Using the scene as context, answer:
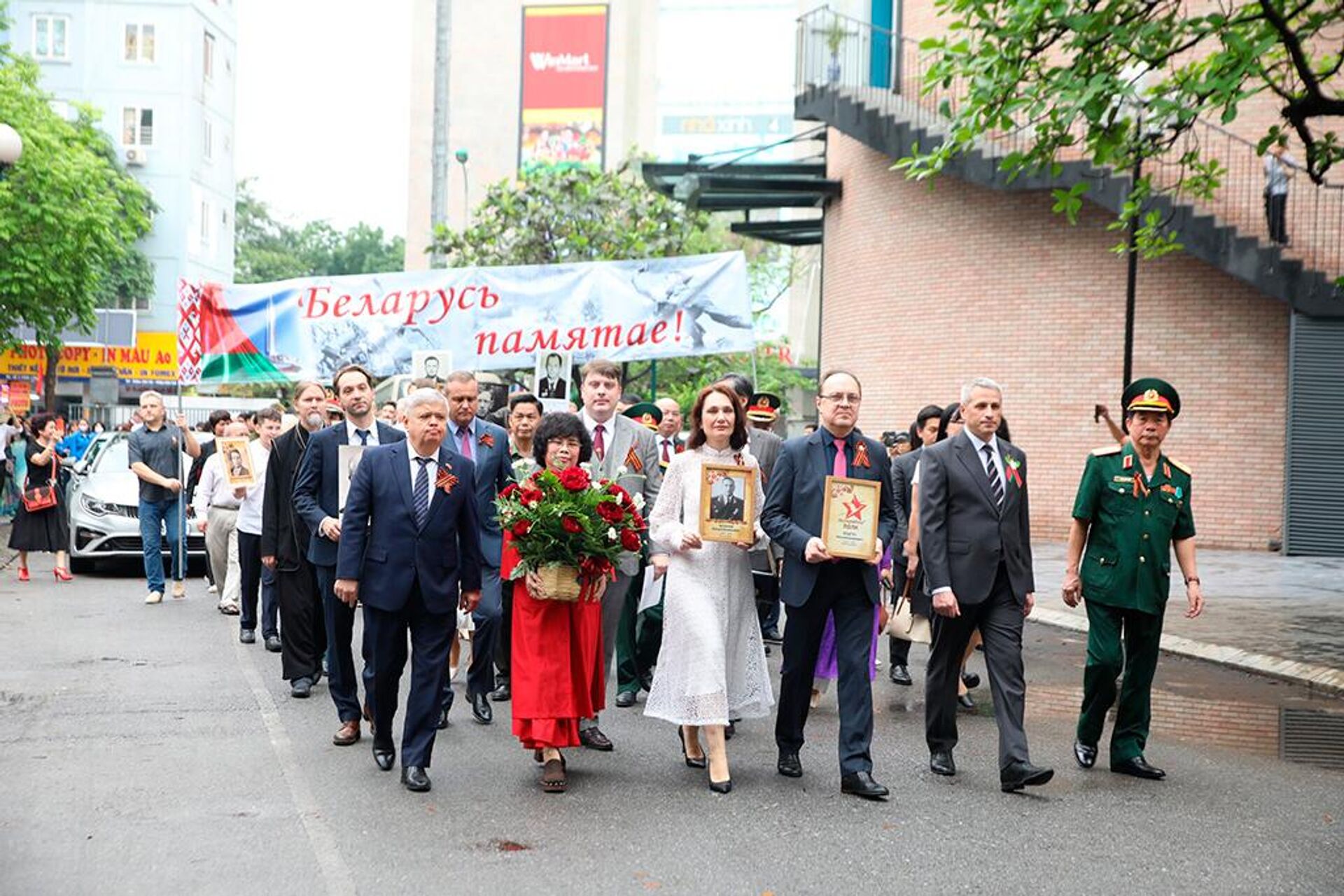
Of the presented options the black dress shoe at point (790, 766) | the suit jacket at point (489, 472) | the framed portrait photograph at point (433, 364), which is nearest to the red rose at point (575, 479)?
the suit jacket at point (489, 472)

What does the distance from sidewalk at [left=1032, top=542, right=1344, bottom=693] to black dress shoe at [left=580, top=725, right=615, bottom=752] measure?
5832mm

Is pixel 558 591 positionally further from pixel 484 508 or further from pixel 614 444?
pixel 614 444

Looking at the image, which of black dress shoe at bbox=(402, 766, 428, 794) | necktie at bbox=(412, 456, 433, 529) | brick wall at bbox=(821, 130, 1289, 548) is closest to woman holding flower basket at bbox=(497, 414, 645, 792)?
necktie at bbox=(412, 456, 433, 529)

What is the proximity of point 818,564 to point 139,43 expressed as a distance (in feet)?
171

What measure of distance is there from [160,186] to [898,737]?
50.7 meters

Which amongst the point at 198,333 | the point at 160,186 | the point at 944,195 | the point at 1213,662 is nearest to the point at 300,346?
the point at 198,333

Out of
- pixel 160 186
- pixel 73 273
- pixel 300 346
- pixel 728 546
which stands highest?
pixel 160 186

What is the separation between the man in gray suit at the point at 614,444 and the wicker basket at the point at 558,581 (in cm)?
166

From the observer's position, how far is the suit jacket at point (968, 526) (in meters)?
8.00

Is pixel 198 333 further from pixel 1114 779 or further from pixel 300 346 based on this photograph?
pixel 1114 779

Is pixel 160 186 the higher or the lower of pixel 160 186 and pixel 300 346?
the higher

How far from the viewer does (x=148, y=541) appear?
1605 cm

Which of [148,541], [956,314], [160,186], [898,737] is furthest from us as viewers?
[160,186]

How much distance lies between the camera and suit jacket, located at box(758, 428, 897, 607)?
795 centimetres
